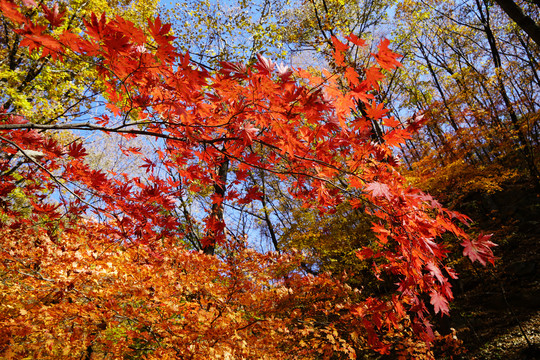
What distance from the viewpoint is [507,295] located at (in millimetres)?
7770

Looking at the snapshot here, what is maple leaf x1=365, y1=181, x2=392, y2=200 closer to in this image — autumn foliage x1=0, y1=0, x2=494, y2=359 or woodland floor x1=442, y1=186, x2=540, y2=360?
autumn foliage x1=0, y1=0, x2=494, y2=359

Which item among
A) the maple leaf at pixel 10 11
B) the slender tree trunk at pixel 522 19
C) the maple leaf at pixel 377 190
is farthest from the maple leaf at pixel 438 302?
the maple leaf at pixel 10 11

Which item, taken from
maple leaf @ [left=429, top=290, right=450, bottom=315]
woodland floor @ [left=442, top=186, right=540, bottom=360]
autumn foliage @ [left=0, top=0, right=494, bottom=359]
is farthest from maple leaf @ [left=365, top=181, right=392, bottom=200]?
woodland floor @ [left=442, top=186, right=540, bottom=360]

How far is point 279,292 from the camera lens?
3963 mm

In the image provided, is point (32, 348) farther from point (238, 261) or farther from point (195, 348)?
A: point (238, 261)

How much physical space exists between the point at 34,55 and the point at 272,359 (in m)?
6.86

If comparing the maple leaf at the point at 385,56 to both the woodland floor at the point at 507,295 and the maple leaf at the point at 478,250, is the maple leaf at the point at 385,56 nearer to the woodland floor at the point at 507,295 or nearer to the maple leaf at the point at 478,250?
the maple leaf at the point at 478,250

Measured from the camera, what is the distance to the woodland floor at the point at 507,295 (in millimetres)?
6207

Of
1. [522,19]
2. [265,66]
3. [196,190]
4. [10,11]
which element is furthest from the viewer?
[196,190]

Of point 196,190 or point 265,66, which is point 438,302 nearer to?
point 265,66

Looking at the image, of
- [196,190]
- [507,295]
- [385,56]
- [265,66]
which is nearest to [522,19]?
[385,56]

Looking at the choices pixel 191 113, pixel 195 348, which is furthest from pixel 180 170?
pixel 195 348

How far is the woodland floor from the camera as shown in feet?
20.4

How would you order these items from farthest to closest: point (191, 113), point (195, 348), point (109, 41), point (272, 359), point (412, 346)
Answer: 1. point (412, 346)
2. point (272, 359)
3. point (195, 348)
4. point (191, 113)
5. point (109, 41)
